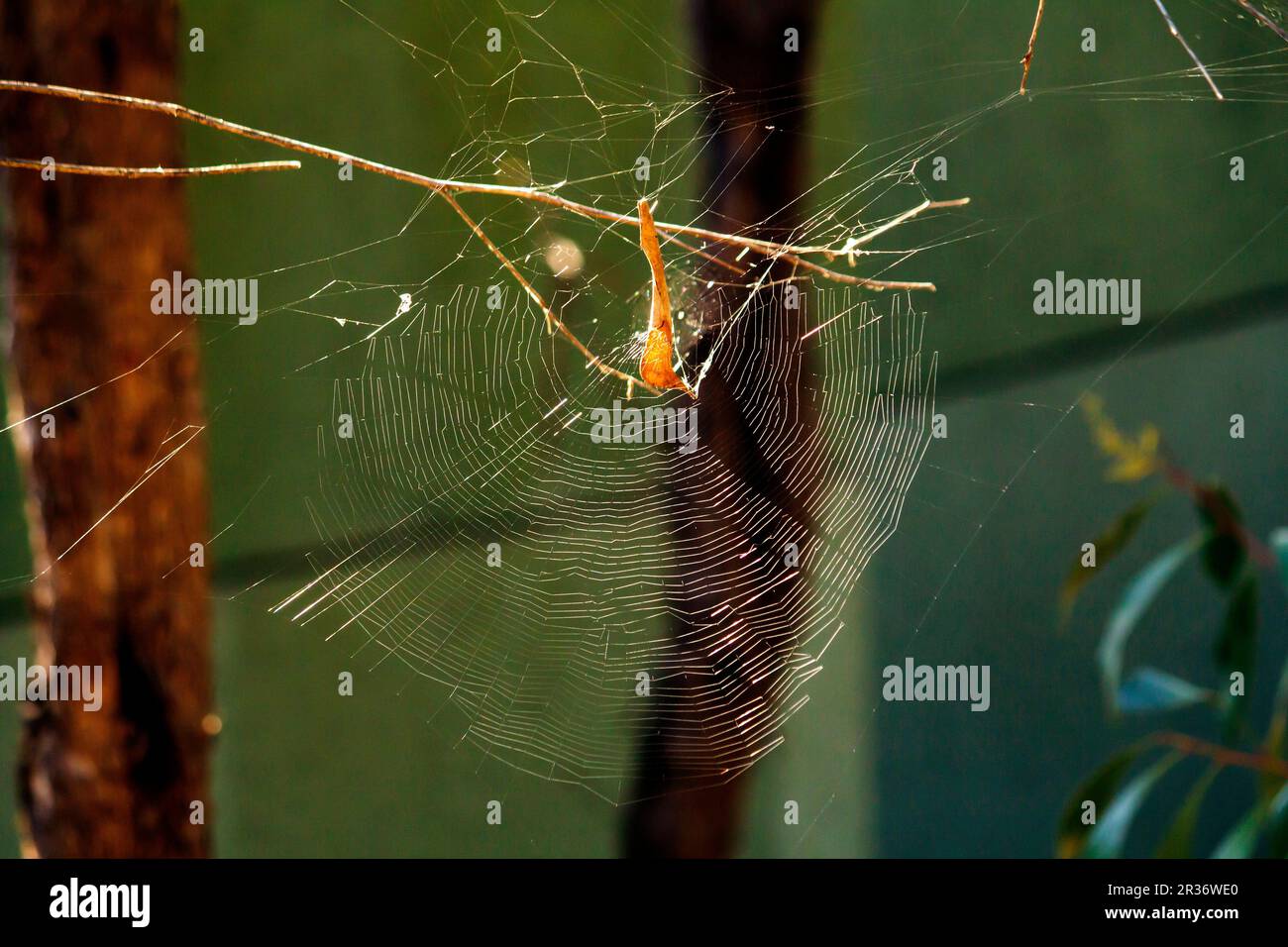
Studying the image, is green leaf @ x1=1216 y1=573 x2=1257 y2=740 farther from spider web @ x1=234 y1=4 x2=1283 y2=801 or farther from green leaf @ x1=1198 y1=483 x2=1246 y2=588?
spider web @ x1=234 y1=4 x2=1283 y2=801

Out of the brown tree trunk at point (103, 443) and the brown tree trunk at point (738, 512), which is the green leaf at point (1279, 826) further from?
the brown tree trunk at point (103, 443)

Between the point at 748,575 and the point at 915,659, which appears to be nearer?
the point at 748,575

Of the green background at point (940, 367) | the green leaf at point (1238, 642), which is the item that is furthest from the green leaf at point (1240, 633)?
the green background at point (940, 367)

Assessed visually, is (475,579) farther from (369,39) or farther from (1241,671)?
(1241,671)

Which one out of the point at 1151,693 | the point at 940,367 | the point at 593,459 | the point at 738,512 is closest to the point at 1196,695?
the point at 1151,693

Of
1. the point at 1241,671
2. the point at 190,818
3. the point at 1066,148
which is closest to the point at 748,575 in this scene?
the point at 1241,671

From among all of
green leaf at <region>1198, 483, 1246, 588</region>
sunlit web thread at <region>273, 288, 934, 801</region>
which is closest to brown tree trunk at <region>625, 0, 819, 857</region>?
sunlit web thread at <region>273, 288, 934, 801</region>
